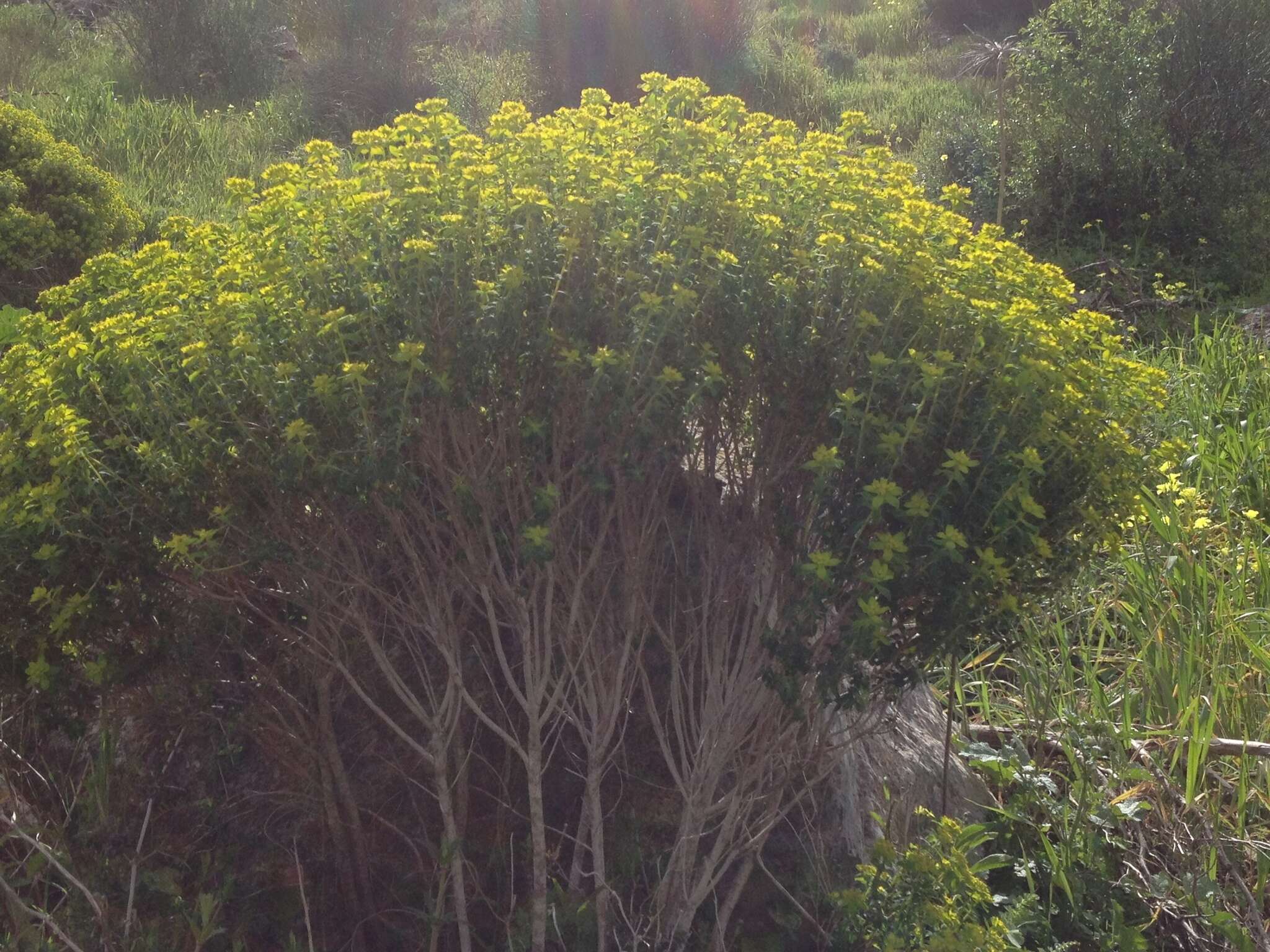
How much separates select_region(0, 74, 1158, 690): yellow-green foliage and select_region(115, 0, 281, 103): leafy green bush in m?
10.6

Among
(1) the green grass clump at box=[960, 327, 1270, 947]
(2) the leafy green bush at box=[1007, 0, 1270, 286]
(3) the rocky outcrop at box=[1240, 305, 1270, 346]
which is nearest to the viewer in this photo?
(1) the green grass clump at box=[960, 327, 1270, 947]

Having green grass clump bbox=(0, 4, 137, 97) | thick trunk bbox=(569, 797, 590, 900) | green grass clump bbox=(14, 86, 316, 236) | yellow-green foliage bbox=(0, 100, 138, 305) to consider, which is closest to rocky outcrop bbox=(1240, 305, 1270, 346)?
thick trunk bbox=(569, 797, 590, 900)

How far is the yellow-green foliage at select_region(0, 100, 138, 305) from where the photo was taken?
561 cm

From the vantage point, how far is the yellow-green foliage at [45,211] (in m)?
5.61

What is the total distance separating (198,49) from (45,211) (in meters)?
7.65

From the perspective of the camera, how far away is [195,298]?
2.39 m

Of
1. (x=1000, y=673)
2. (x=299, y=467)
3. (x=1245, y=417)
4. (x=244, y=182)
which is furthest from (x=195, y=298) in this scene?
(x=1245, y=417)

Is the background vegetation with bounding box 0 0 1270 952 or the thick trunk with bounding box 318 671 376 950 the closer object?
the background vegetation with bounding box 0 0 1270 952

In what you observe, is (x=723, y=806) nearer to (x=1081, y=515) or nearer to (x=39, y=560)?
(x=1081, y=515)

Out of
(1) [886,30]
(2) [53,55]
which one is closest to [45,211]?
(2) [53,55]

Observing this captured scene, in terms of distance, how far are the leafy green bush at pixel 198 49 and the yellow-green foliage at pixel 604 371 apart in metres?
10.6

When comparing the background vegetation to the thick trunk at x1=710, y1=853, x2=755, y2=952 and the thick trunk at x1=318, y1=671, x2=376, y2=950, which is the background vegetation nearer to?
the thick trunk at x1=318, y1=671, x2=376, y2=950

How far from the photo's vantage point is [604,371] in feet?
7.04

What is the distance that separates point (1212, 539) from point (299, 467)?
345 centimetres
